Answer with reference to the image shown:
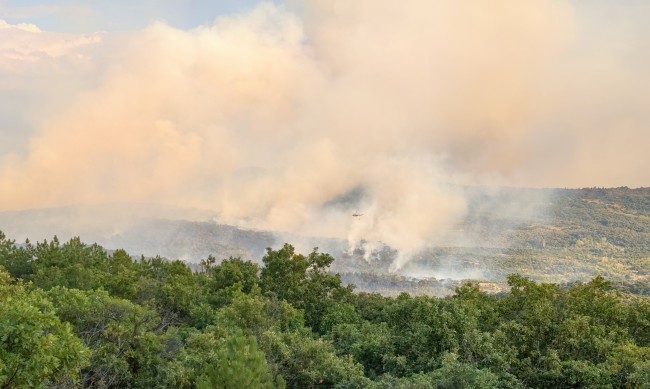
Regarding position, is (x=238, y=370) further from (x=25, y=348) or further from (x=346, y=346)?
(x=346, y=346)

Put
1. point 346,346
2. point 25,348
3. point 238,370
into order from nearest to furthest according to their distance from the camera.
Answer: point 25,348 < point 238,370 < point 346,346

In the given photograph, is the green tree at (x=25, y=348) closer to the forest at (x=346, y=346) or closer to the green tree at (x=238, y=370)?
the forest at (x=346, y=346)

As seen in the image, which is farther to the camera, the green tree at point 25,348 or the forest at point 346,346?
the forest at point 346,346

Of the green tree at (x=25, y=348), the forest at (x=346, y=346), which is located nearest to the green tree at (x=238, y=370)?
the forest at (x=346, y=346)

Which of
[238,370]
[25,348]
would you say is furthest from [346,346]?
[25,348]

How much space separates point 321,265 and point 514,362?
3004cm

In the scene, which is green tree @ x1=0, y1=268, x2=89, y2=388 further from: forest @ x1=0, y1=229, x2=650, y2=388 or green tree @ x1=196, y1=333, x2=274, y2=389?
green tree @ x1=196, y1=333, x2=274, y2=389

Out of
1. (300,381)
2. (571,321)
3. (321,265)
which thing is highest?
(321,265)

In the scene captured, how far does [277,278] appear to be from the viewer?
57938 millimetres

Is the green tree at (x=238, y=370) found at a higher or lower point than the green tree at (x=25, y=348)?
lower

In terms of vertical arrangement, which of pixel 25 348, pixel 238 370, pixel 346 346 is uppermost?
pixel 25 348

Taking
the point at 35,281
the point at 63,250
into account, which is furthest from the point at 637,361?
the point at 63,250

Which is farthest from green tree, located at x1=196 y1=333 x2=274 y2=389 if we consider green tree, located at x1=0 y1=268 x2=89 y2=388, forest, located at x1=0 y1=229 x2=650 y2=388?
green tree, located at x1=0 y1=268 x2=89 y2=388

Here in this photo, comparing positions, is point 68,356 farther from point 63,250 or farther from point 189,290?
point 63,250
